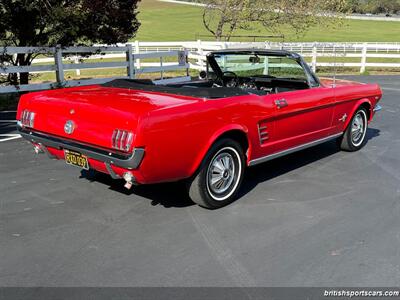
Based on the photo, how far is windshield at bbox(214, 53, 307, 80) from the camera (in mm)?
5613

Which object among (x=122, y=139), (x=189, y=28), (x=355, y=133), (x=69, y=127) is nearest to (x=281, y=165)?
(x=355, y=133)

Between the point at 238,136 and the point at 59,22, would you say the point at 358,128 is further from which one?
the point at 59,22

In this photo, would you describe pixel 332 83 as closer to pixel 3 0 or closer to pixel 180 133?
pixel 180 133

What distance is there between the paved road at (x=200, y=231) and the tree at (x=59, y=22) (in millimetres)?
6337

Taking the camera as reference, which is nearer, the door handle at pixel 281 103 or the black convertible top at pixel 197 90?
the black convertible top at pixel 197 90

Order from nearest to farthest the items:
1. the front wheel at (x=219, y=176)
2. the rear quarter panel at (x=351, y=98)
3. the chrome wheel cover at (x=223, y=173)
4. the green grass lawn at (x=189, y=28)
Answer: the front wheel at (x=219, y=176) < the chrome wheel cover at (x=223, y=173) < the rear quarter panel at (x=351, y=98) < the green grass lawn at (x=189, y=28)

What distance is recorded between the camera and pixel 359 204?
459cm

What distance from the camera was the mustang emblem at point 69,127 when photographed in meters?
4.07

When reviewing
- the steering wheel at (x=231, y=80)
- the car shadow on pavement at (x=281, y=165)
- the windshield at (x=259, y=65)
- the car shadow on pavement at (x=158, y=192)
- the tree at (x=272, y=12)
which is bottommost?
the car shadow on pavement at (x=281, y=165)

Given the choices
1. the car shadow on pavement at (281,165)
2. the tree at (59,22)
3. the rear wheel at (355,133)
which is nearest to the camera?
the car shadow on pavement at (281,165)

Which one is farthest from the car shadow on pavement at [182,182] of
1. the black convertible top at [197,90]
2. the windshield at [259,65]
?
the windshield at [259,65]

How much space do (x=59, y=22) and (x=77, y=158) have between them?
8.17 meters

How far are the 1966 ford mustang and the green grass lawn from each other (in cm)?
4322

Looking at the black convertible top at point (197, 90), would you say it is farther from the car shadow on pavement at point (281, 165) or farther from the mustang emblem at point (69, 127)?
the car shadow on pavement at point (281, 165)
